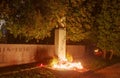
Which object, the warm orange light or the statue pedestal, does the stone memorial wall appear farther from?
the warm orange light

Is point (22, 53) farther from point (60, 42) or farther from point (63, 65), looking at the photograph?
point (63, 65)

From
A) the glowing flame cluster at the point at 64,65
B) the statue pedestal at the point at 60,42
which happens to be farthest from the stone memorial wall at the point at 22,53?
the glowing flame cluster at the point at 64,65

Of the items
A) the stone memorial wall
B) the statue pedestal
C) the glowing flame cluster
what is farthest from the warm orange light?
the stone memorial wall

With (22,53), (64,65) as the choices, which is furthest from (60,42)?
(22,53)

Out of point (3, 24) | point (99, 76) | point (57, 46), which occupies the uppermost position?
point (3, 24)

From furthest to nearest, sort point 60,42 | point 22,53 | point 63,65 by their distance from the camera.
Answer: point 60,42 → point 22,53 → point 63,65

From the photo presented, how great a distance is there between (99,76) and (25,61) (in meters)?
5.79

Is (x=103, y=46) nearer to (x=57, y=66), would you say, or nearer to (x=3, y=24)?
(x=57, y=66)

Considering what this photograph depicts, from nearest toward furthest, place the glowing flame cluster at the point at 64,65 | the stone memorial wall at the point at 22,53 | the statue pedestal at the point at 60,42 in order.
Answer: the stone memorial wall at the point at 22,53 < the glowing flame cluster at the point at 64,65 < the statue pedestal at the point at 60,42

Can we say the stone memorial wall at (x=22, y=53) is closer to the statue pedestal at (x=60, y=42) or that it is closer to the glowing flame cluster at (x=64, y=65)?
the statue pedestal at (x=60, y=42)

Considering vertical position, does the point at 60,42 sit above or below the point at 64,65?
above

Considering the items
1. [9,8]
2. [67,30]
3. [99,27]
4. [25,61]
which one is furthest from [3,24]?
[99,27]

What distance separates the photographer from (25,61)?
68.2 feet

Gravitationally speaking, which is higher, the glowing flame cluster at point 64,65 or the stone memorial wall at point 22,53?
the stone memorial wall at point 22,53
